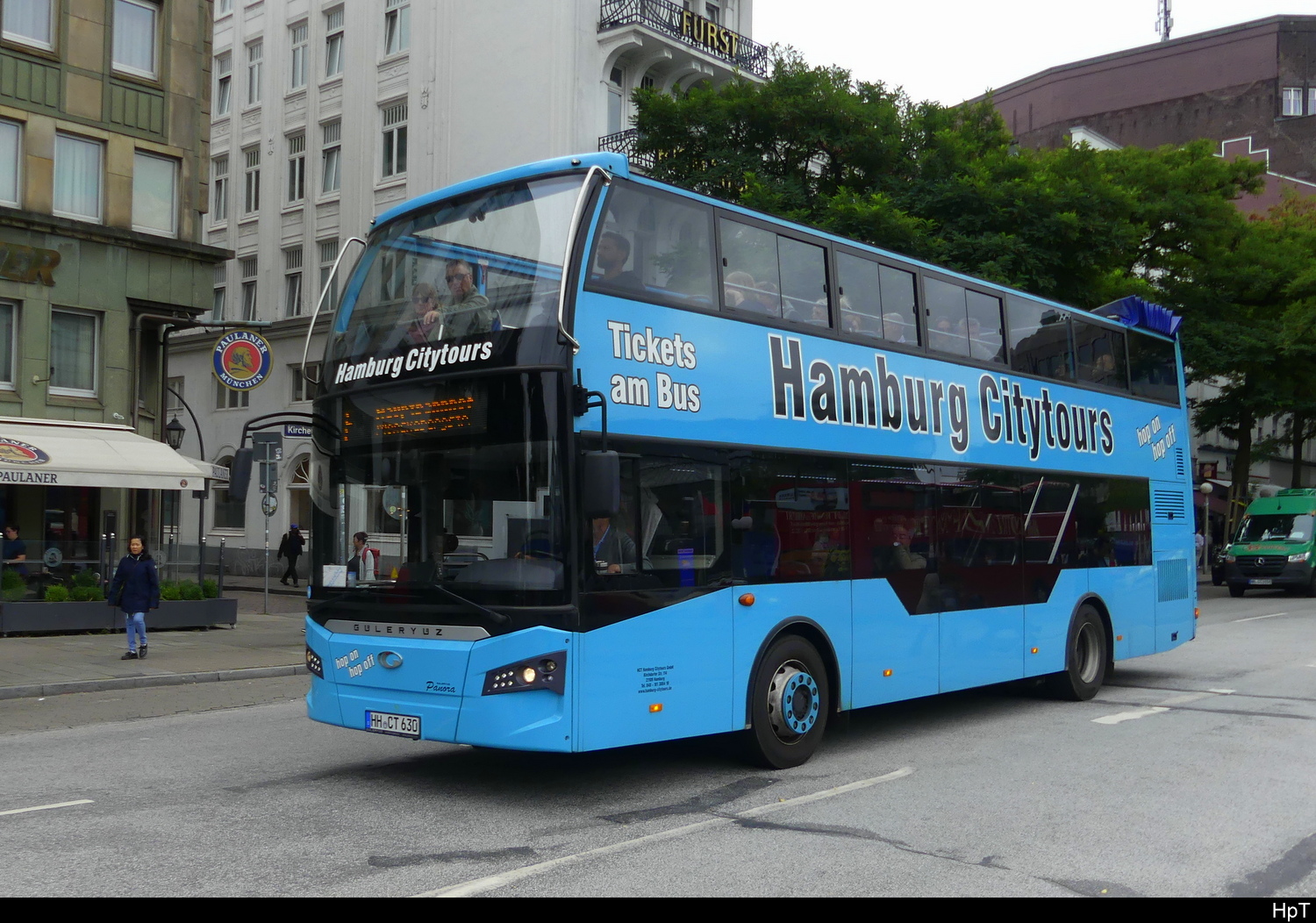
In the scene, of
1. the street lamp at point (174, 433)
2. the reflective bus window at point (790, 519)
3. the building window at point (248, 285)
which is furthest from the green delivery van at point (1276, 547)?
the building window at point (248, 285)

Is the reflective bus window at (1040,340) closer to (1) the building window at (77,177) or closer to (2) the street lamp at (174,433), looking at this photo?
(1) the building window at (77,177)

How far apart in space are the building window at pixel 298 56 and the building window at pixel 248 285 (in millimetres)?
5890

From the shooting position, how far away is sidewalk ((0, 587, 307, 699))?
14.2 m

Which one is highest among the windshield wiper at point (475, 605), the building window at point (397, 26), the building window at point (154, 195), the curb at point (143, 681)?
the building window at point (397, 26)

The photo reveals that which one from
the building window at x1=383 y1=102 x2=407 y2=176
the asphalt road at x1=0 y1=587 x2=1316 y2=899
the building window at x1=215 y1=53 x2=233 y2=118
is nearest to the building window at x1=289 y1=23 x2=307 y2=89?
the building window at x1=215 y1=53 x2=233 y2=118

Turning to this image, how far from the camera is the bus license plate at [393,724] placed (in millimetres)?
7480

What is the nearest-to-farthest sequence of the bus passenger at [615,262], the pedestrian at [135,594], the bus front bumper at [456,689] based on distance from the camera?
1. the bus front bumper at [456,689]
2. the bus passenger at [615,262]
3. the pedestrian at [135,594]

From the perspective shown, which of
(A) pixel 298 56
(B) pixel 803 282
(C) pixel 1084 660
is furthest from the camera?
(A) pixel 298 56

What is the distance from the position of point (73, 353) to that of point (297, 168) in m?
18.4

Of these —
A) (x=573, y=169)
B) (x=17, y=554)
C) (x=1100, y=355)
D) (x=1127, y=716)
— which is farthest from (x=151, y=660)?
(x=1100, y=355)

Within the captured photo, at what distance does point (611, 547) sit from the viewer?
7.41m

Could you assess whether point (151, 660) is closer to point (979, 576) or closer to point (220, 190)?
point (979, 576)
